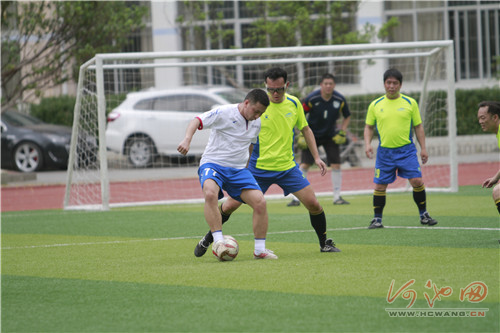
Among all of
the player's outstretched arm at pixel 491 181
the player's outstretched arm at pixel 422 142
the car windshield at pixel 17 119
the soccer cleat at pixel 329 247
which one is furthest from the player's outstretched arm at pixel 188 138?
the car windshield at pixel 17 119

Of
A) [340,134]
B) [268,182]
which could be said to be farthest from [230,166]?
[340,134]

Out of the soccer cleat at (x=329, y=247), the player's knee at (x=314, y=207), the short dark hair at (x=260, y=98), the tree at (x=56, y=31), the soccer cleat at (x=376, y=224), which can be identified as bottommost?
the soccer cleat at (x=376, y=224)

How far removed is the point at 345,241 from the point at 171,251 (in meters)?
1.95

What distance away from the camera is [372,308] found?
5.33 m

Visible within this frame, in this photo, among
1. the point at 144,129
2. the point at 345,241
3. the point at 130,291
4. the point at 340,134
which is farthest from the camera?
the point at 144,129

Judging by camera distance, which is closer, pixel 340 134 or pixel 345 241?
pixel 345 241

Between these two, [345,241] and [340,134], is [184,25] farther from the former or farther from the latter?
[345,241]

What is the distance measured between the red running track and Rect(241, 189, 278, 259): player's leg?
9324mm

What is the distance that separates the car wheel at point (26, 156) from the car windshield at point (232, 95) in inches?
254

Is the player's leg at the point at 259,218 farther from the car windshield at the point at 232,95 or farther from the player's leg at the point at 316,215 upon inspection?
the car windshield at the point at 232,95

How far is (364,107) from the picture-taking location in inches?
773

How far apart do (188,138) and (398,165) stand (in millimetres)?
3948

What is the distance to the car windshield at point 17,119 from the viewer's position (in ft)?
79.2

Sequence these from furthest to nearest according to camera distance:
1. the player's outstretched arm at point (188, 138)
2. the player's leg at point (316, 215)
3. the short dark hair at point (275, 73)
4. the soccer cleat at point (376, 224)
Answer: the soccer cleat at point (376, 224) → the short dark hair at point (275, 73) → the player's leg at point (316, 215) → the player's outstretched arm at point (188, 138)
